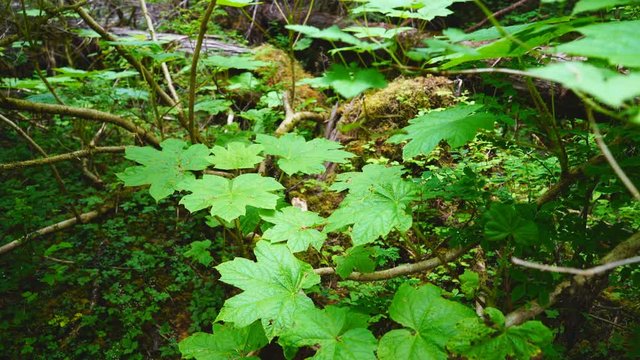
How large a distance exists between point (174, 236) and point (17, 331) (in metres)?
1.42

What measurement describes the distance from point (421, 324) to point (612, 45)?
3.76 ft

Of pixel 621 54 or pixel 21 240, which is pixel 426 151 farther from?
pixel 21 240

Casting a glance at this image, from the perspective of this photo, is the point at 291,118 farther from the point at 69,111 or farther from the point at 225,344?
the point at 225,344

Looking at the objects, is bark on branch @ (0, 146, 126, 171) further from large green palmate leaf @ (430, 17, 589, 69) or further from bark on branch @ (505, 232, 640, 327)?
bark on branch @ (505, 232, 640, 327)

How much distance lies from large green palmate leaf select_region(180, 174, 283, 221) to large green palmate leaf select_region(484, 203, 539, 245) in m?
1.08

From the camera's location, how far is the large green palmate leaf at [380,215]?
60.1 inches

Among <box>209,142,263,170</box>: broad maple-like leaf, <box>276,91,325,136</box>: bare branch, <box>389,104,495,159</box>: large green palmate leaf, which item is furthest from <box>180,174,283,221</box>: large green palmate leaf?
<box>276,91,325,136</box>: bare branch

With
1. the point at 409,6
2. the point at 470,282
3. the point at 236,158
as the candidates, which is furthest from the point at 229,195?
the point at 470,282

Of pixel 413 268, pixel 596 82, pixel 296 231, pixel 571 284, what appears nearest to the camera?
pixel 596 82

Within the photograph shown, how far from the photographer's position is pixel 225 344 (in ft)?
6.22

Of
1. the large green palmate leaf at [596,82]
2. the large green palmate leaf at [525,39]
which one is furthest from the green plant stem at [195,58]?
the large green palmate leaf at [596,82]

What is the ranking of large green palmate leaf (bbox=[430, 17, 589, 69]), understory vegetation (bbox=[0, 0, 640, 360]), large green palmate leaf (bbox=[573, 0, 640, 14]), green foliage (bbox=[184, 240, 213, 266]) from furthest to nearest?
green foliage (bbox=[184, 240, 213, 266]) → understory vegetation (bbox=[0, 0, 640, 360]) → large green palmate leaf (bbox=[430, 17, 589, 69]) → large green palmate leaf (bbox=[573, 0, 640, 14])

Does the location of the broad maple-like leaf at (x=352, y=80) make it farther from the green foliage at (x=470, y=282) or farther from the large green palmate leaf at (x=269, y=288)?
the green foliage at (x=470, y=282)

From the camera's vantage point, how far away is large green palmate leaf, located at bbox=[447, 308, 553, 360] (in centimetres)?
118
